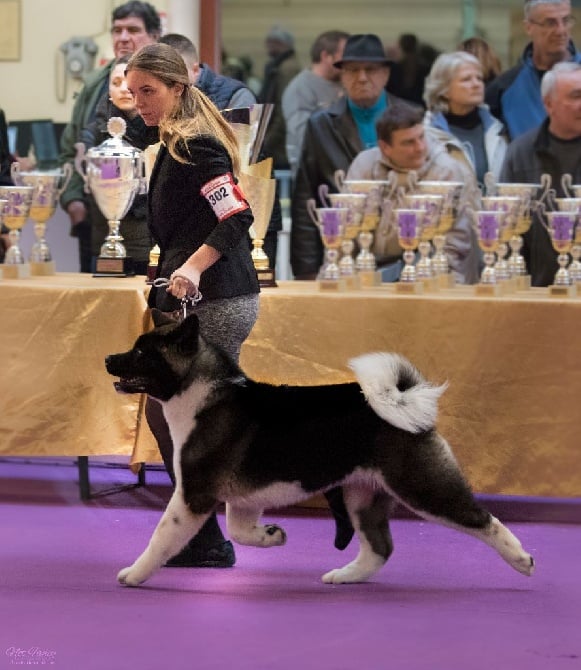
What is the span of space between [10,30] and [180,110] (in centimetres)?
463

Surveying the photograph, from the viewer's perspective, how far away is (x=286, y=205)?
27.3 feet

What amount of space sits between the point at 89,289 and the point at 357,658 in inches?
74.9

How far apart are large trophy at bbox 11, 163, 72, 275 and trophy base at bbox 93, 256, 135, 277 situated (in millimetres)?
227

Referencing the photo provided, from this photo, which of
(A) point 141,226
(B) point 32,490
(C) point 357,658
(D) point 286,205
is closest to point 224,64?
(D) point 286,205

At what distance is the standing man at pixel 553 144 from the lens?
598 centimetres

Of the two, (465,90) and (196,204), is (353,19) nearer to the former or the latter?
(465,90)

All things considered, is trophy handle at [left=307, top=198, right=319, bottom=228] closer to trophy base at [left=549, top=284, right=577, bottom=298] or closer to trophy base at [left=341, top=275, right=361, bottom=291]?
trophy base at [left=341, top=275, right=361, bottom=291]

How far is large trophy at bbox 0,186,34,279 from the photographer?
5094mm

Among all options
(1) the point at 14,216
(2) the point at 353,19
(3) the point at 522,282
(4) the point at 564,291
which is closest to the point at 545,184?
(3) the point at 522,282

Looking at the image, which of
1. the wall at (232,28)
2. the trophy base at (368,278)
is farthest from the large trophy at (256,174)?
the wall at (232,28)

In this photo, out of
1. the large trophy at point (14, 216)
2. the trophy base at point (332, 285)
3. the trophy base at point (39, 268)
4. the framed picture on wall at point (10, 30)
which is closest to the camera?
the trophy base at point (332, 285)

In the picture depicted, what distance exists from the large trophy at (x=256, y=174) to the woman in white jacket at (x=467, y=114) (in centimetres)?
164

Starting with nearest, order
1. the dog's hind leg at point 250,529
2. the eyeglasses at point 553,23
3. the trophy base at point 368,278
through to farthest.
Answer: the dog's hind leg at point 250,529 < the trophy base at point 368,278 < the eyeglasses at point 553,23

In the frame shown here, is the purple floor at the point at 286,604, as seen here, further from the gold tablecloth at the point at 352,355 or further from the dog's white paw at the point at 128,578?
the gold tablecloth at the point at 352,355
